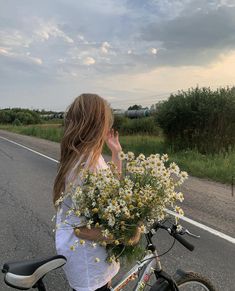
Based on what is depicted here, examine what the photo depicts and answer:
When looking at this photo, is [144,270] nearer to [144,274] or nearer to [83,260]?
[144,274]

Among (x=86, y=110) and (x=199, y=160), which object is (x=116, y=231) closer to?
(x=86, y=110)

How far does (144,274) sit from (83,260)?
1.36 ft

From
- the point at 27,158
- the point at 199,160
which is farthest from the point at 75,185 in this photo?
the point at 27,158

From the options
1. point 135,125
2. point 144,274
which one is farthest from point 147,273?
point 135,125

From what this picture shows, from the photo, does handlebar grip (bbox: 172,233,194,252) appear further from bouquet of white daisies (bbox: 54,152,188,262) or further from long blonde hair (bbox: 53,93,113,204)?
long blonde hair (bbox: 53,93,113,204)

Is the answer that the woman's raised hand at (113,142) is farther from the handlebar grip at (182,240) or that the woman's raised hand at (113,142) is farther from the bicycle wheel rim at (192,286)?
the bicycle wheel rim at (192,286)

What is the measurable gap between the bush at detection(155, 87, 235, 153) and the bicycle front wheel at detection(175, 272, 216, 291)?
12932 mm

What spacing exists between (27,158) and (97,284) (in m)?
13.4

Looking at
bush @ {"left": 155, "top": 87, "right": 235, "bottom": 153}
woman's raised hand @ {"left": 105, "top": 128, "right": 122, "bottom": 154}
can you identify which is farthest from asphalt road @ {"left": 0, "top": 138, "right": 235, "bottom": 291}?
bush @ {"left": 155, "top": 87, "right": 235, "bottom": 153}

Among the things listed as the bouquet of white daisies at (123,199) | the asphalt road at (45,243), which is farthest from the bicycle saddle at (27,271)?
the asphalt road at (45,243)

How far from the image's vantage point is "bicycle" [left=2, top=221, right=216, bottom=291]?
226 centimetres

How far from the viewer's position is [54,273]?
15.4ft

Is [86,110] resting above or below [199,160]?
above

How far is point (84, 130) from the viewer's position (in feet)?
8.04
